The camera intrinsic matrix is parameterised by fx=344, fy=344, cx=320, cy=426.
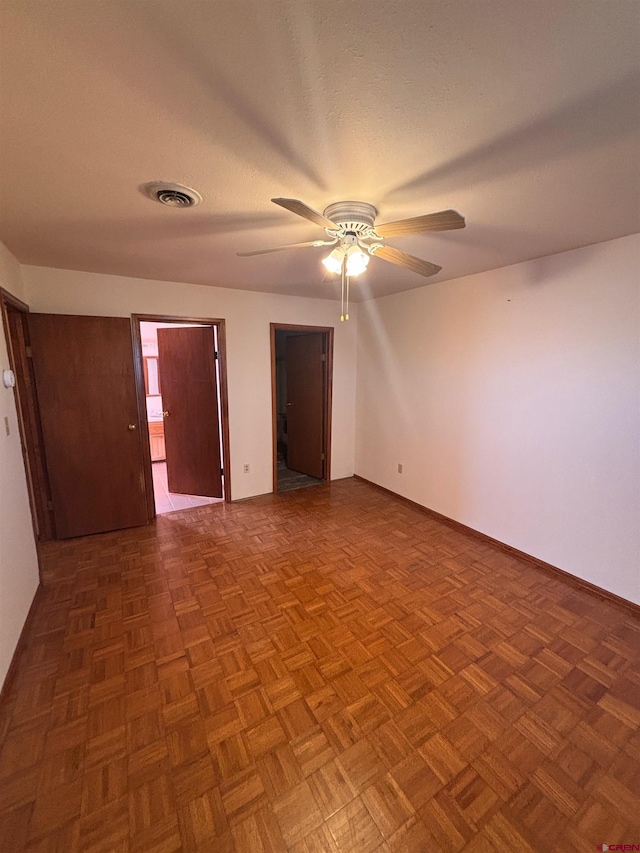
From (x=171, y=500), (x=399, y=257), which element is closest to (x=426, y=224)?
(x=399, y=257)

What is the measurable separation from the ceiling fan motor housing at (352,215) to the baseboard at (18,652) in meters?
2.61

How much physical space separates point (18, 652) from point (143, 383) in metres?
2.08

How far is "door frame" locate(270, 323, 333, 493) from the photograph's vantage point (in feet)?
12.4

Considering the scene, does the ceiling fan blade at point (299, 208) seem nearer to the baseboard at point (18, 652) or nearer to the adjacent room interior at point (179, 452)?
the baseboard at point (18, 652)

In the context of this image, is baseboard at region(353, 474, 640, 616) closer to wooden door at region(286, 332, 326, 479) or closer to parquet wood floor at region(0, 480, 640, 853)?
parquet wood floor at region(0, 480, 640, 853)

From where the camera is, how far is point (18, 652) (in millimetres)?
1779

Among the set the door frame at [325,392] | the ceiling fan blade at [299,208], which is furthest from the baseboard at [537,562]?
the ceiling fan blade at [299,208]

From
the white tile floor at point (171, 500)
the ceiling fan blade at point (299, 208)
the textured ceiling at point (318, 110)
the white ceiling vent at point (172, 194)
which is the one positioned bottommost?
the white tile floor at point (171, 500)

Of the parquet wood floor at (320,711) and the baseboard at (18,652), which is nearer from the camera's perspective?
the parquet wood floor at (320,711)

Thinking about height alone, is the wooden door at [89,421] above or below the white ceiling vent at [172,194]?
below

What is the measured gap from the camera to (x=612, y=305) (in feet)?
6.90

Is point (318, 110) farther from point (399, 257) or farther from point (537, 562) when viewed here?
point (537, 562)

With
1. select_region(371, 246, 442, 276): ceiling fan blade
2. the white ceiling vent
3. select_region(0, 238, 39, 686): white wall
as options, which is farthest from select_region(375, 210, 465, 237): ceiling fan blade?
select_region(0, 238, 39, 686): white wall

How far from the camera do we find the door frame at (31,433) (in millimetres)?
2439
